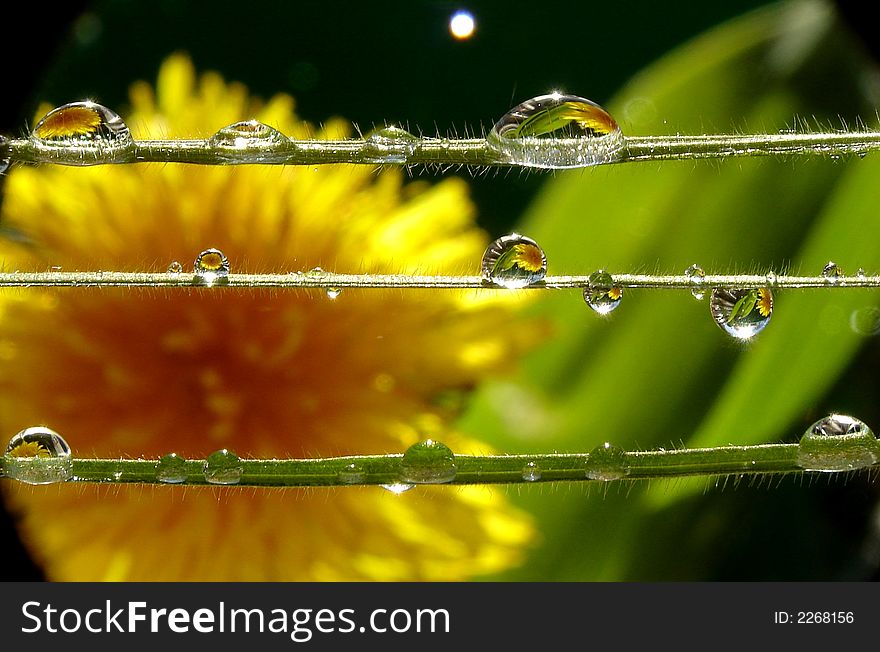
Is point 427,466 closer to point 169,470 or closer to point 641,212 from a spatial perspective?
point 169,470

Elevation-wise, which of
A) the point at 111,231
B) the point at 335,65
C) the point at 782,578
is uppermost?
the point at 335,65

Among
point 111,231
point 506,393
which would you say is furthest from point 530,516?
point 111,231

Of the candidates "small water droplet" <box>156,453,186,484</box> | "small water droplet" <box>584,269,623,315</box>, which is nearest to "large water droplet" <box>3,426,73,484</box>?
"small water droplet" <box>156,453,186,484</box>

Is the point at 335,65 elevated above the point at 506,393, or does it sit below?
above

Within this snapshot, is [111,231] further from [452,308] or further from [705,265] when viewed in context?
[705,265]

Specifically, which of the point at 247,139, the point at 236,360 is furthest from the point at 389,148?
the point at 236,360

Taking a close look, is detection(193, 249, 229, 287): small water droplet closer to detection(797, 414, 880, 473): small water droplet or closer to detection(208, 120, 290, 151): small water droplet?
detection(208, 120, 290, 151): small water droplet

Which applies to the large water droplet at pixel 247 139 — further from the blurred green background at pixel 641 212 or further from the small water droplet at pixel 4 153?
the blurred green background at pixel 641 212
